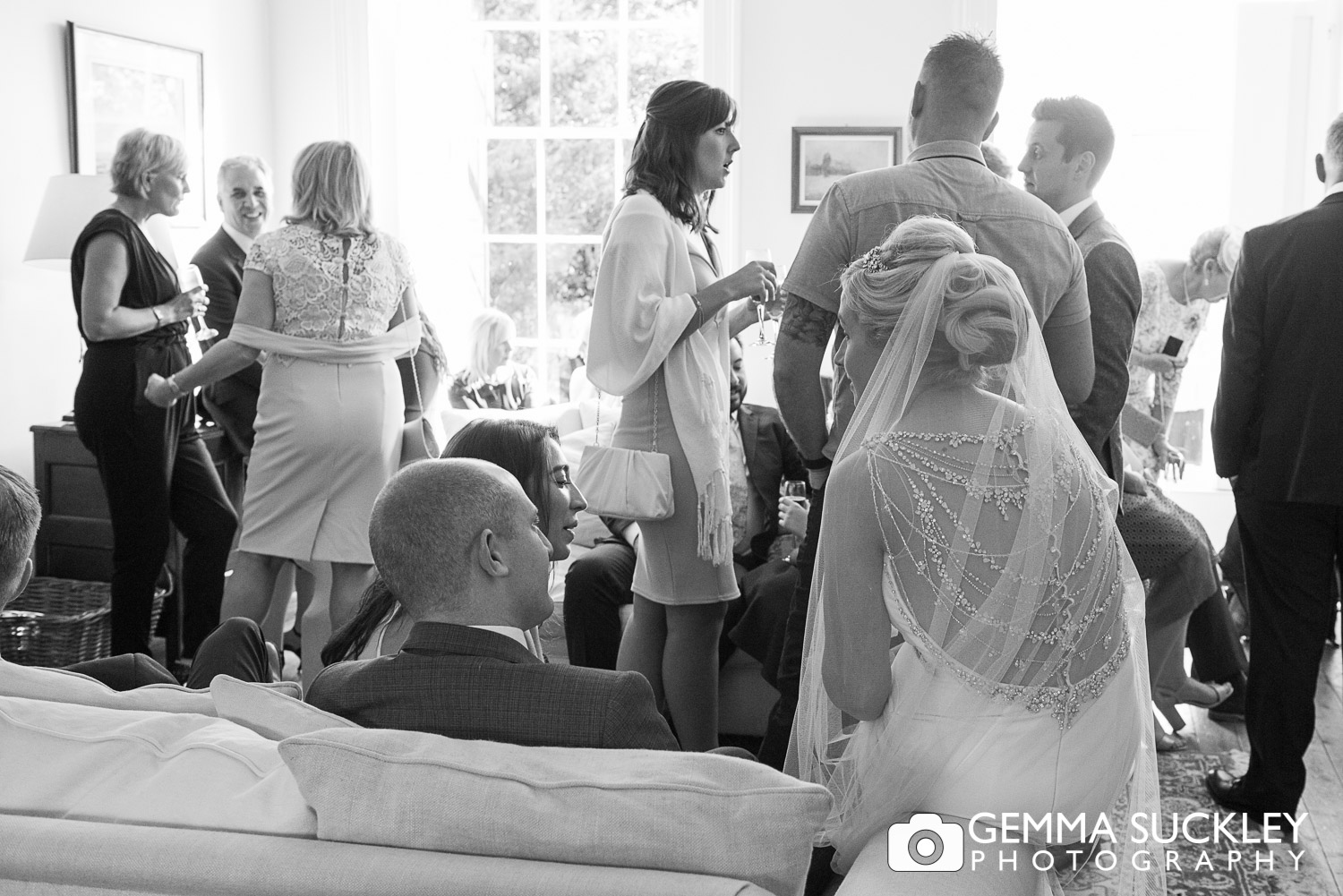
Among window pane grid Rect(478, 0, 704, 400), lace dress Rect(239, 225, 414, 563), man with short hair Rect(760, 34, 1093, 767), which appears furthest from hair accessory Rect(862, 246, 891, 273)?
window pane grid Rect(478, 0, 704, 400)

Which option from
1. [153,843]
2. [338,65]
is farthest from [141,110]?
[153,843]

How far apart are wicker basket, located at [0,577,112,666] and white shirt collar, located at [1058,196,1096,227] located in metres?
3.16

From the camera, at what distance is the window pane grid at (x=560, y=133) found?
626cm

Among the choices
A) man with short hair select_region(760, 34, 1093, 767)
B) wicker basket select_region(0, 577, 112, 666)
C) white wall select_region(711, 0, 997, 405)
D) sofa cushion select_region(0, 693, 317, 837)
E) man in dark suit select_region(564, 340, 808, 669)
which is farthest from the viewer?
white wall select_region(711, 0, 997, 405)

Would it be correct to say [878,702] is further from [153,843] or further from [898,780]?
[153,843]

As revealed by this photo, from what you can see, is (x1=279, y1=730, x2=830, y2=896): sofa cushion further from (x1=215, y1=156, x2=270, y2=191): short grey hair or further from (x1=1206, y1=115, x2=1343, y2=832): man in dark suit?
(x1=215, y1=156, x2=270, y2=191): short grey hair

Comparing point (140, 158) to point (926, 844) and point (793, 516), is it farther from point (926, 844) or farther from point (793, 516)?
point (926, 844)

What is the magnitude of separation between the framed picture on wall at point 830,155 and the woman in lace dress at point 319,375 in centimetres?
281

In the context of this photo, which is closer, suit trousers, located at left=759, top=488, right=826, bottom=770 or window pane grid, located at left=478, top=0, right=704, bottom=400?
suit trousers, located at left=759, top=488, right=826, bottom=770

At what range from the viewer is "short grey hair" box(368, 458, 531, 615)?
1.62 meters

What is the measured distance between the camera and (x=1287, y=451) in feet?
9.20

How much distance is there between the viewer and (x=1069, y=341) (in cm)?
243

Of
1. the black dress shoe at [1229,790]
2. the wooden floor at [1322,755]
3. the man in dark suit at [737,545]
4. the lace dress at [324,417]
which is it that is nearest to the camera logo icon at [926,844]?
the wooden floor at [1322,755]

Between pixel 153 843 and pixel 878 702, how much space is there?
2.91ft
